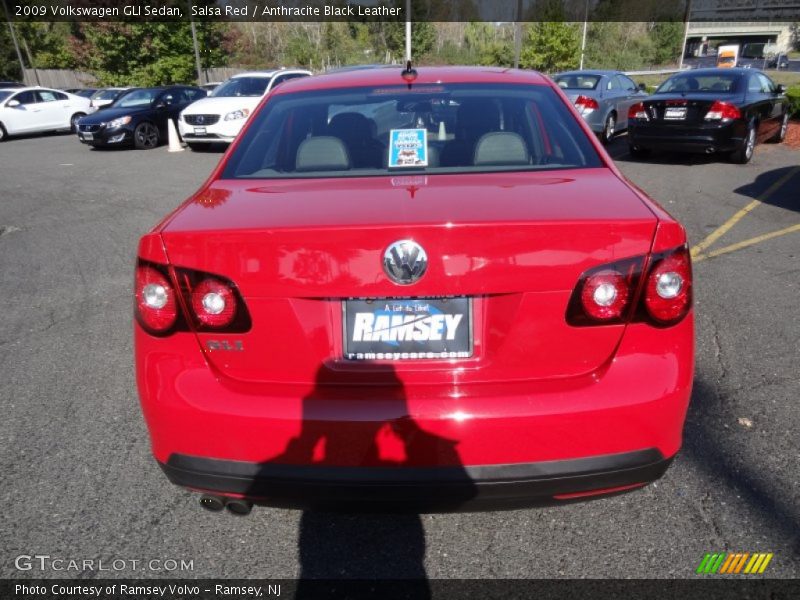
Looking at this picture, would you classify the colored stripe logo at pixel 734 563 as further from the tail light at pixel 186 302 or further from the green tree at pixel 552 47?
the green tree at pixel 552 47

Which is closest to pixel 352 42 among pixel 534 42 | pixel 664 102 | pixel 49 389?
pixel 534 42

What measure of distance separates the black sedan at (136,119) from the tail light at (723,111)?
1287cm

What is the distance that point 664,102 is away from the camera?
10.2m

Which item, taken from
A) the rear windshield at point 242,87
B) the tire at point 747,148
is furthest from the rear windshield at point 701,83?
the rear windshield at point 242,87

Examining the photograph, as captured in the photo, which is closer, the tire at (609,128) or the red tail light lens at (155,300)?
the red tail light lens at (155,300)

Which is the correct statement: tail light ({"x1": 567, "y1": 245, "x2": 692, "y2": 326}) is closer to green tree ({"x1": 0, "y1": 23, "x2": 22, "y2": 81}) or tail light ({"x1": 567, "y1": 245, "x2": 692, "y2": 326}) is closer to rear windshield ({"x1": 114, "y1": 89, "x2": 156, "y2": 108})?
rear windshield ({"x1": 114, "y1": 89, "x2": 156, "y2": 108})

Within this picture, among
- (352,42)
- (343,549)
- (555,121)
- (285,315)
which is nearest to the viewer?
(285,315)

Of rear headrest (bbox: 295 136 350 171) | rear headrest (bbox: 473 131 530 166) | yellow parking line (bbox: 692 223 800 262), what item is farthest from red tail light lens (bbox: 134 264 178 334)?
yellow parking line (bbox: 692 223 800 262)

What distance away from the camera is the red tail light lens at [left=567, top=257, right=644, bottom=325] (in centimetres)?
181

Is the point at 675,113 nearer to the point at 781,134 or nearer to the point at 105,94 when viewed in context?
the point at 781,134

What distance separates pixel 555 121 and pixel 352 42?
63.3m

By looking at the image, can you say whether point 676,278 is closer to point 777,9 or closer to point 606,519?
point 606,519

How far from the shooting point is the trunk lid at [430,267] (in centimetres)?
177

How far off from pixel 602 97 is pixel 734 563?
12860 millimetres
